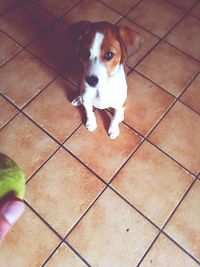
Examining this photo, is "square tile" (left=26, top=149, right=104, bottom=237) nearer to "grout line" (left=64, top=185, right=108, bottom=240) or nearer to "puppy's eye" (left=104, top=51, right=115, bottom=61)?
"grout line" (left=64, top=185, right=108, bottom=240)

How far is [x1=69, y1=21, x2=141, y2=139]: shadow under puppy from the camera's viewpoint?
1068 millimetres

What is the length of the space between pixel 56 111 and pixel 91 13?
68 cm

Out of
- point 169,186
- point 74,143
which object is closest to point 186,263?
point 169,186

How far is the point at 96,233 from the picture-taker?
50.7 inches

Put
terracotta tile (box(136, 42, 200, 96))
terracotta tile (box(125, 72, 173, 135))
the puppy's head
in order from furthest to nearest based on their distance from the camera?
terracotta tile (box(136, 42, 200, 96)) < terracotta tile (box(125, 72, 173, 135)) < the puppy's head

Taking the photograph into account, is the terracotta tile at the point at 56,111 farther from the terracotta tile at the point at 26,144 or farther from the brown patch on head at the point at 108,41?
the brown patch on head at the point at 108,41

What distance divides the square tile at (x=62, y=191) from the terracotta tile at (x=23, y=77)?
378 millimetres

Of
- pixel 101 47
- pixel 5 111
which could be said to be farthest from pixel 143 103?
pixel 5 111

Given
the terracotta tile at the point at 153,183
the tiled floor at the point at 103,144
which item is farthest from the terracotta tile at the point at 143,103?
the terracotta tile at the point at 153,183

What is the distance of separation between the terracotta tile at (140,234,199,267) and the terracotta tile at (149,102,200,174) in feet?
1.15

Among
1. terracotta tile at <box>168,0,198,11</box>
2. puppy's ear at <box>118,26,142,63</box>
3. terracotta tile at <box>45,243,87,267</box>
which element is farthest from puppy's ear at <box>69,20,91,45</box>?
terracotta tile at <box>168,0,198,11</box>

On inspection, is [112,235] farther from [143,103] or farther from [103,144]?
[143,103]

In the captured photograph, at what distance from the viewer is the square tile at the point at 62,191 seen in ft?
4.32

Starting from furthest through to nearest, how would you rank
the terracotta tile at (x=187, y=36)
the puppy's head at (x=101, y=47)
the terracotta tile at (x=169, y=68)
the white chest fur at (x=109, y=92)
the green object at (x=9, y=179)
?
1. the terracotta tile at (x=187, y=36)
2. the terracotta tile at (x=169, y=68)
3. the white chest fur at (x=109, y=92)
4. the puppy's head at (x=101, y=47)
5. the green object at (x=9, y=179)
